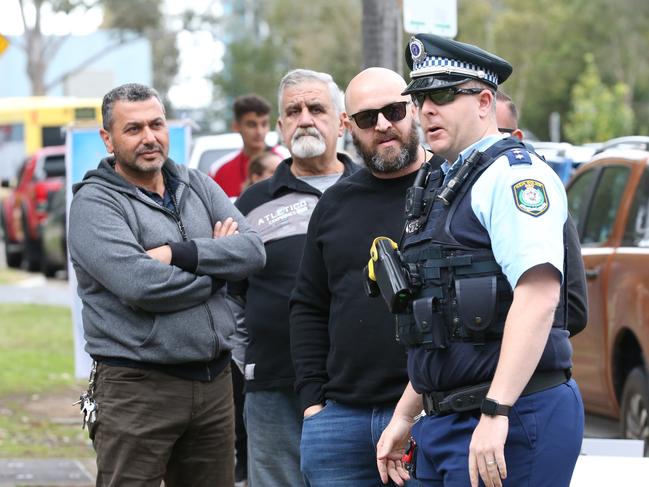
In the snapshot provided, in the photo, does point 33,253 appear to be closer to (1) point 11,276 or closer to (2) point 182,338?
(1) point 11,276

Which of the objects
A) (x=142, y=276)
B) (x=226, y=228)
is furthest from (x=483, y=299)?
(x=226, y=228)

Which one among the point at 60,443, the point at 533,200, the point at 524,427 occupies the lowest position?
the point at 60,443

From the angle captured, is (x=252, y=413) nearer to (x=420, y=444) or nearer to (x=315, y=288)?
(x=315, y=288)

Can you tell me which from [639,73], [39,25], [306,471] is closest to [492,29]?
[639,73]

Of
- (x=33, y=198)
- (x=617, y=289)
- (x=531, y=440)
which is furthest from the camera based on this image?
(x=33, y=198)

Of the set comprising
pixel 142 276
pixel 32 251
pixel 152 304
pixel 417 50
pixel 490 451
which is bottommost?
pixel 32 251

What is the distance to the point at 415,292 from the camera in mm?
Answer: 3840

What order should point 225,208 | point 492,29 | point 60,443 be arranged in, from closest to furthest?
point 225,208, point 60,443, point 492,29

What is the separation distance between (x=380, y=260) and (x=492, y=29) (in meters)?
63.9

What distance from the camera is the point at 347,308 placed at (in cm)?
474

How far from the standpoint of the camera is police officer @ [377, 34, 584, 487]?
11.5 ft

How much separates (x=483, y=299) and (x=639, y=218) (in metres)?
5.19

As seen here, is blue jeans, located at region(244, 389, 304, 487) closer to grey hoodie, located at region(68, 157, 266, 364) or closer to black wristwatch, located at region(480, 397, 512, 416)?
grey hoodie, located at region(68, 157, 266, 364)

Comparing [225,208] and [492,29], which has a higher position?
[492,29]
